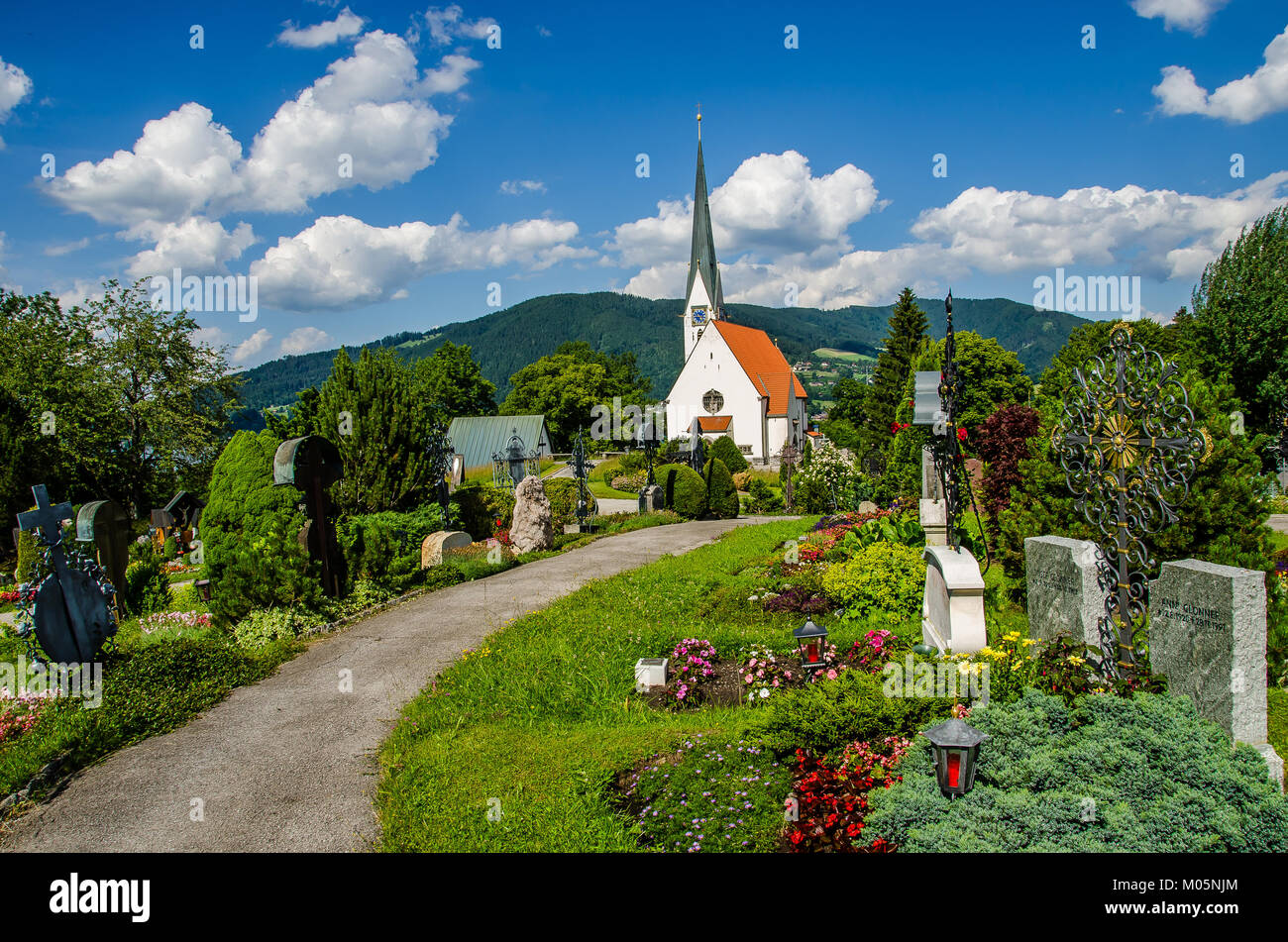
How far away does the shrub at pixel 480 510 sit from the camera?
18.9m

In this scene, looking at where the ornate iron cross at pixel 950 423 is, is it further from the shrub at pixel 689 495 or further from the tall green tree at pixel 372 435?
the shrub at pixel 689 495

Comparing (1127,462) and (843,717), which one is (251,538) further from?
(1127,462)

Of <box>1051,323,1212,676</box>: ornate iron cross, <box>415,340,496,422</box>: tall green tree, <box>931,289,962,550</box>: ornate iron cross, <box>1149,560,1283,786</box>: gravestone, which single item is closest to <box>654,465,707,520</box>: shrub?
<box>931,289,962,550</box>: ornate iron cross

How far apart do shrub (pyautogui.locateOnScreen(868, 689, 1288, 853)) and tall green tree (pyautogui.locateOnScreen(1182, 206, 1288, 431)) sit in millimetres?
28926

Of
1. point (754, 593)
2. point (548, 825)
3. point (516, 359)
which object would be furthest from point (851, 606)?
point (516, 359)

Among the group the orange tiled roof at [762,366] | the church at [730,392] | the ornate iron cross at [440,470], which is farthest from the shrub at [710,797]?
the orange tiled roof at [762,366]

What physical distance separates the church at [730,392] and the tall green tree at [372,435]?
3052 cm

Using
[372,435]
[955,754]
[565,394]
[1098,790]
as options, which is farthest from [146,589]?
[565,394]

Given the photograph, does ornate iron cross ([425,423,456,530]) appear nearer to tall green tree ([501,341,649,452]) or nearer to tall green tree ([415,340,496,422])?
tall green tree ([415,340,496,422])

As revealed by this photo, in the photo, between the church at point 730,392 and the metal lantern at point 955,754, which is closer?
the metal lantern at point 955,754

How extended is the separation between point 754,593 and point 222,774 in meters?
7.70
